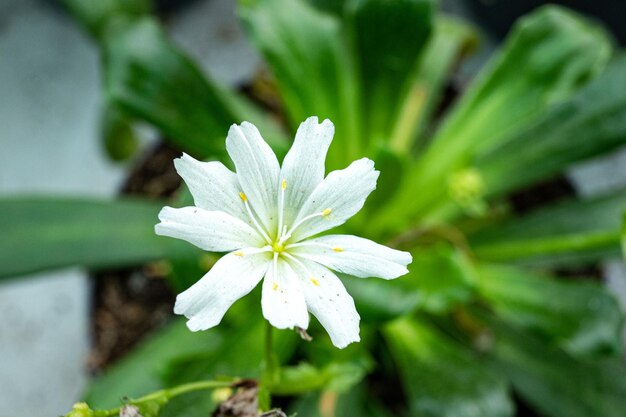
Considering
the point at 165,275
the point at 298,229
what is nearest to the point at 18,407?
the point at 165,275

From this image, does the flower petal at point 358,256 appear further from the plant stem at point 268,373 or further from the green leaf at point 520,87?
the green leaf at point 520,87

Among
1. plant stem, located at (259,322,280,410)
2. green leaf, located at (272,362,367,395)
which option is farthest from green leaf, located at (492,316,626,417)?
plant stem, located at (259,322,280,410)

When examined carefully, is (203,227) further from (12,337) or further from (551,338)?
(12,337)

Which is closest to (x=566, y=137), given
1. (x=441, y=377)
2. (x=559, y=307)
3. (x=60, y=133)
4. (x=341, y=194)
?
(x=559, y=307)

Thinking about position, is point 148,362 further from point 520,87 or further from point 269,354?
point 520,87

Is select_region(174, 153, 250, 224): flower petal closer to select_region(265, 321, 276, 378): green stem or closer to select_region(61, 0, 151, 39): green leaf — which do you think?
select_region(265, 321, 276, 378): green stem

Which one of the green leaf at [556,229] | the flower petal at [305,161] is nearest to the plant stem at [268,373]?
the flower petal at [305,161]

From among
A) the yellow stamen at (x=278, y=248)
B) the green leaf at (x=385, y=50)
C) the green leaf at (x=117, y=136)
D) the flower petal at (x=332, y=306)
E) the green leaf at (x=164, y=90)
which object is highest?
the green leaf at (x=117, y=136)
